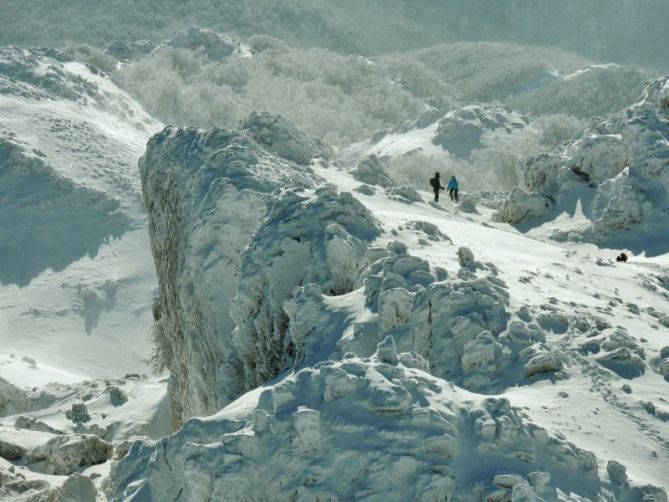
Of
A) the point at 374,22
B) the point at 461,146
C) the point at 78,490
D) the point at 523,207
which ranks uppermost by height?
the point at 374,22

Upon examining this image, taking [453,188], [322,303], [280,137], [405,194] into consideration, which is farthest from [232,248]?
[453,188]

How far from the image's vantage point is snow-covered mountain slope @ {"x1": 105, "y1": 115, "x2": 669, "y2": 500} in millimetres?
6938

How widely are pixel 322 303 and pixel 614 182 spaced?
1174 cm

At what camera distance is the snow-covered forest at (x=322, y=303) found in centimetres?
704

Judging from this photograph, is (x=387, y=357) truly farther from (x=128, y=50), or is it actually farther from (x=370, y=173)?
(x=128, y=50)

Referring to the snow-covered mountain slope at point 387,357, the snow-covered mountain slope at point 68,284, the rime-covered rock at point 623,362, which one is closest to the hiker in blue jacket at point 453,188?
the snow-covered mountain slope at point 387,357

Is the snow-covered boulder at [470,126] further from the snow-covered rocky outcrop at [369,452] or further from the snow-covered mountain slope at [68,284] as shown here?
the snow-covered rocky outcrop at [369,452]

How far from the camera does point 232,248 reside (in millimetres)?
14523

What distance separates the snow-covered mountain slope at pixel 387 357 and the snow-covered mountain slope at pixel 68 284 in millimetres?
2511

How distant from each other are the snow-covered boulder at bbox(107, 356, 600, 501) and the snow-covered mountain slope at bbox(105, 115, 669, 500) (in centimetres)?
1

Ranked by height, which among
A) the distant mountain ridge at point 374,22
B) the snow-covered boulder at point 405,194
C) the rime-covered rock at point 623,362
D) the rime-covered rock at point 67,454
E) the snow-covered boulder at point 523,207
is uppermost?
the distant mountain ridge at point 374,22

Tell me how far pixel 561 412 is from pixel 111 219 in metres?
28.0

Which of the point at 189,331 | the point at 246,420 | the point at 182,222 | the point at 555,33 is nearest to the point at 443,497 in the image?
the point at 246,420

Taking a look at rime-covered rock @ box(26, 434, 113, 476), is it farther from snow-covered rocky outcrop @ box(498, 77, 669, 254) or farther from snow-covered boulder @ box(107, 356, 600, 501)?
snow-covered rocky outcrop @ box(498, 77, 669, 254)
